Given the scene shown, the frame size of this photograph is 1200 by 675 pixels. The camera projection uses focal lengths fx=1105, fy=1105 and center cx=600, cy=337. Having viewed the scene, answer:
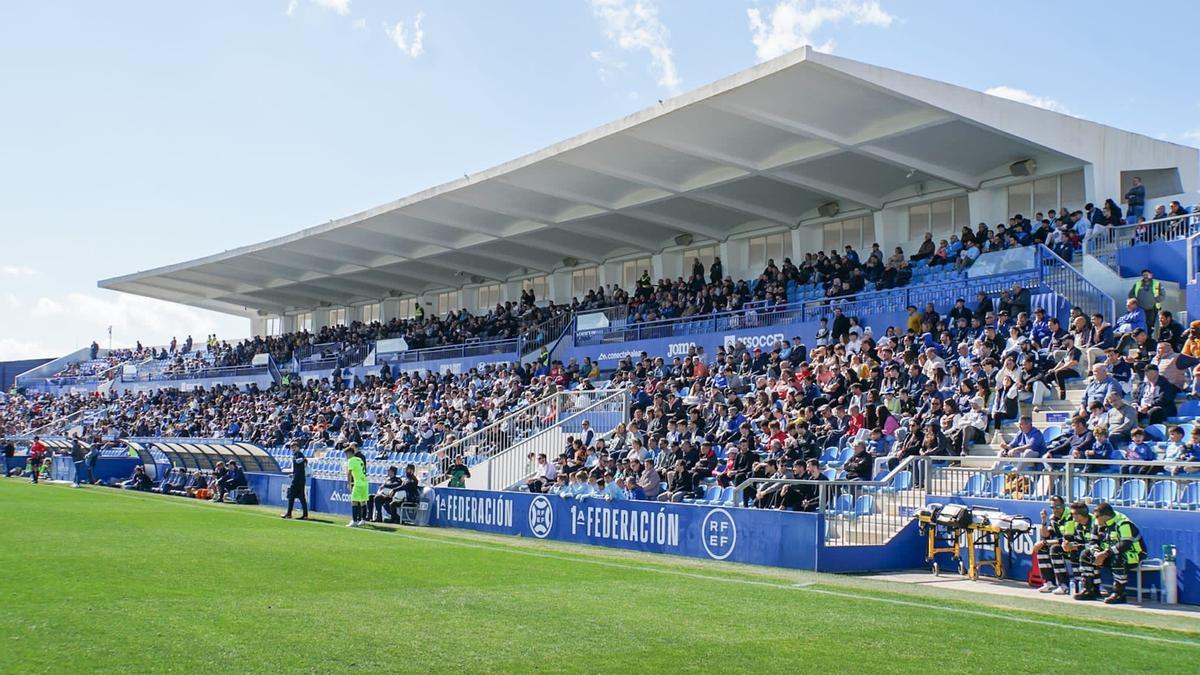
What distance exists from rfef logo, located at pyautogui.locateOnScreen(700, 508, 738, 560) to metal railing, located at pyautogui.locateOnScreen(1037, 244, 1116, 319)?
352 inches

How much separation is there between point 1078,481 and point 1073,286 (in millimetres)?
8322

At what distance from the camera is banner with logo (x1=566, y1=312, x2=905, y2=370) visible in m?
26.5

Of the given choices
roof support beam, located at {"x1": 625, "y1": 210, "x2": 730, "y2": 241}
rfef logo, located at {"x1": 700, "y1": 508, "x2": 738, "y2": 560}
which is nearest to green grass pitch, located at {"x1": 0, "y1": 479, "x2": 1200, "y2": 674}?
rfef logo, located at {"x1": 700, "y1": 508, "x2": 738, "y2": 560}

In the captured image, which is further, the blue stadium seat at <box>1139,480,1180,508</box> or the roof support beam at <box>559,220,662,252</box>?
the roof support beam at <box>559,220,662,252</box>

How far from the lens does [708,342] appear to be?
97.3 ft

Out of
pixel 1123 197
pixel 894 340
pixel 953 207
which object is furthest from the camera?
pixel 953 207

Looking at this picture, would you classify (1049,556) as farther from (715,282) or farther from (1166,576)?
(715,282)

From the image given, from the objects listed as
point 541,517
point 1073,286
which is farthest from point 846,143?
point 541,517

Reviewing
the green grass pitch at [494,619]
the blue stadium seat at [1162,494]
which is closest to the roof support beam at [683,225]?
the green grass pitch at [494,619]

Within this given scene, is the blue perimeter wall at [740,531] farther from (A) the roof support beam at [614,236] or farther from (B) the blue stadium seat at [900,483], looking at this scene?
(A) the roof support beam at [614,236]

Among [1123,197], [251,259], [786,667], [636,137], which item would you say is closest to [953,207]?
[1123,197]

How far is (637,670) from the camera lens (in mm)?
7656

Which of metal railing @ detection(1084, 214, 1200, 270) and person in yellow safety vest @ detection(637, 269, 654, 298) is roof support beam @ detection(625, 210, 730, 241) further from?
metal railing @ detection(1084, 214, 1200, 270)

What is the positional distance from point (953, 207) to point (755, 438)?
44.3 feet
